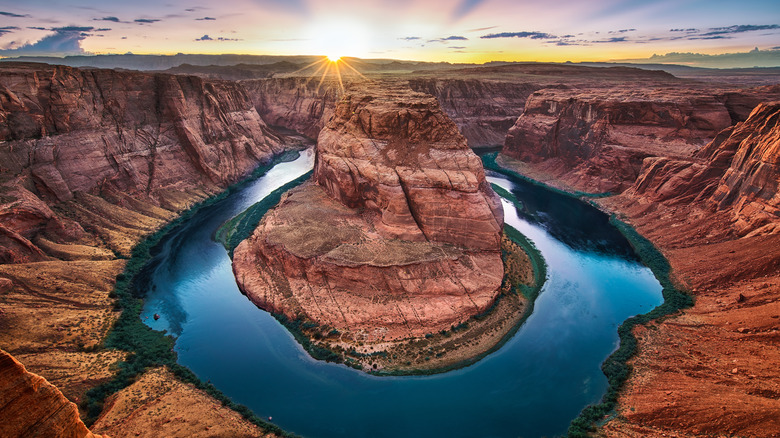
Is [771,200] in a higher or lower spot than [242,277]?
higher

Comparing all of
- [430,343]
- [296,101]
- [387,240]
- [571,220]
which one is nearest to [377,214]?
[387,240]

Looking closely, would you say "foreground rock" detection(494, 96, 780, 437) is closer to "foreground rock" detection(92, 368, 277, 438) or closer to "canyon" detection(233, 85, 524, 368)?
"canyon" detection(233, 85, 524, 368)

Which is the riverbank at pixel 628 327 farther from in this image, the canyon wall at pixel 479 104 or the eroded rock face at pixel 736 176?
the canyon wall at pixel 479 104

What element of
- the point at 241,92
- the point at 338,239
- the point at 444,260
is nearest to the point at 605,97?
the point at 444,260

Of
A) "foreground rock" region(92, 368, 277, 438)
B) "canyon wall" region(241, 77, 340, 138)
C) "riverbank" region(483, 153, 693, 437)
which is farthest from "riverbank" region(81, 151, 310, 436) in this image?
"canyon wall" region(241, 77, 340, 138)

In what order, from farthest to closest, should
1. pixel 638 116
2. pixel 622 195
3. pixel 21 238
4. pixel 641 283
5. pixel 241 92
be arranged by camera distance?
pixel 241 92 < pixel 638 116 < pixel 622 195 < pixel 641 283 < pixel 21 238

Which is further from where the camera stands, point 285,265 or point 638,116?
point 638,116

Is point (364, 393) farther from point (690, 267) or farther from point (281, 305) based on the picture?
point (690, 267)
